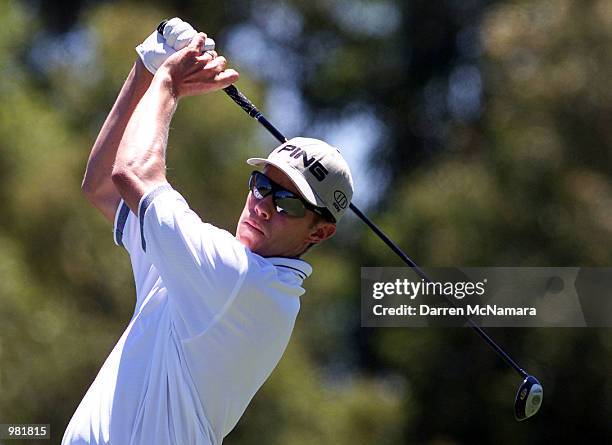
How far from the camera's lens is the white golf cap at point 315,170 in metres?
2.94

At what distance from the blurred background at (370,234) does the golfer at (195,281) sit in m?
4.81

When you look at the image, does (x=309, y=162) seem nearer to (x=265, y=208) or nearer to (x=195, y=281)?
(x=265, y=208)

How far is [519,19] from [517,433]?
8.68ft

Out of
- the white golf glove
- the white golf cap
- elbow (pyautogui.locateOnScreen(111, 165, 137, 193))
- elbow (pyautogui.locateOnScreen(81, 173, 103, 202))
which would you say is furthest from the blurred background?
elbow (pyautogui.locateOnScreen(111, 165, 137, 193))

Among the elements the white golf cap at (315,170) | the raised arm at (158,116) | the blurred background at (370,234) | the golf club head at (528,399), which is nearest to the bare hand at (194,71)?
the raised arm at (158,116)

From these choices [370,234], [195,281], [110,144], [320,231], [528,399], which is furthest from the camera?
[370,234]

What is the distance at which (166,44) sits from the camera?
308 cm

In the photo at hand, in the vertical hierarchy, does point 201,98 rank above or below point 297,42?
below

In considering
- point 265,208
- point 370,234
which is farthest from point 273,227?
point 370,234

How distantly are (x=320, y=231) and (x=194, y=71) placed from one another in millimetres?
441

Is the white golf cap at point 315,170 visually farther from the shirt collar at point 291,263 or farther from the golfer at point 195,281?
the shirt collar at point 291,263

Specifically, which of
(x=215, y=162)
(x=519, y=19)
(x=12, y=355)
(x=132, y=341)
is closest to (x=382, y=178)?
(x=519, y=19)

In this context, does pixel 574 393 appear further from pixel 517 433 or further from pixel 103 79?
pixel 103 79

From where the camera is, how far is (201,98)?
8281 millimetres
